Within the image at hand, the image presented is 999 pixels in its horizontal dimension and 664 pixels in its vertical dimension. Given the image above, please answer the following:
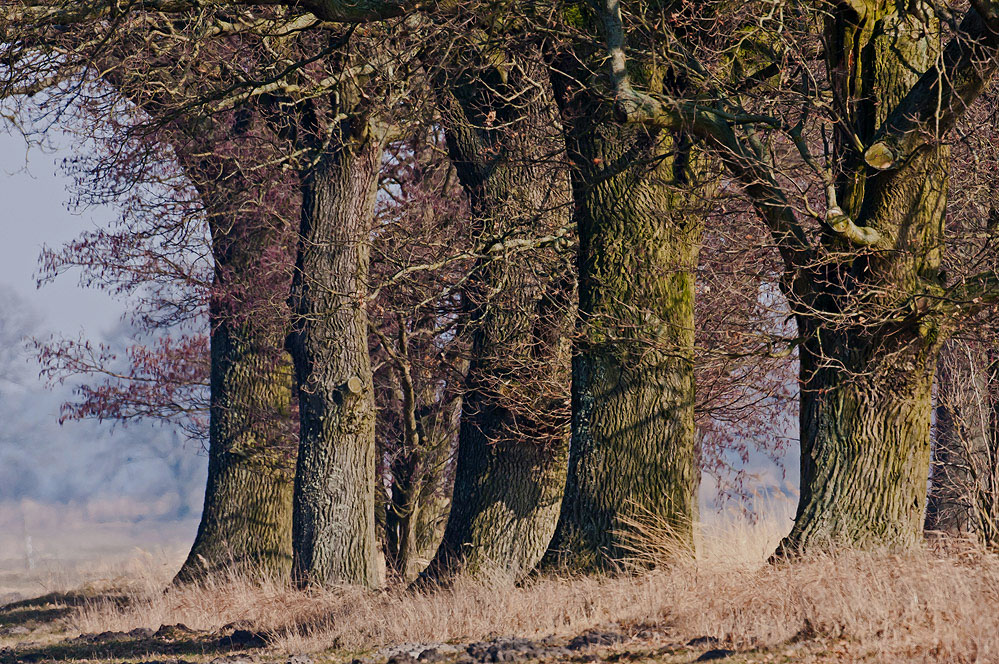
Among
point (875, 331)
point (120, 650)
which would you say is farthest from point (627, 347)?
point (120, 650)

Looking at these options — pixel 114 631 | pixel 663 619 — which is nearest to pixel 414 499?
pixel 114 631

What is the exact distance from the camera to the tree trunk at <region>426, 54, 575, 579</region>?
11883mm

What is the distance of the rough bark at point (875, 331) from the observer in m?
8.77

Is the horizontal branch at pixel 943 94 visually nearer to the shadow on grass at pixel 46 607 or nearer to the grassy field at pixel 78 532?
the shadow on grass at pixel 46 607

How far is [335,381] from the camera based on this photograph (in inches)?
545

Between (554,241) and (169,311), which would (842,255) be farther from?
(169,311)

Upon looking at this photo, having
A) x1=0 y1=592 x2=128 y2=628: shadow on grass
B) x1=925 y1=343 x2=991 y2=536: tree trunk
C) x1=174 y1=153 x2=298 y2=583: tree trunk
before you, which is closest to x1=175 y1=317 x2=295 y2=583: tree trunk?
x1=174 y1=153 x2=298 y2=583: tree trunk

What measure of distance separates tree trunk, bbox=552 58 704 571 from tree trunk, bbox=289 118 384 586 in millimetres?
3996

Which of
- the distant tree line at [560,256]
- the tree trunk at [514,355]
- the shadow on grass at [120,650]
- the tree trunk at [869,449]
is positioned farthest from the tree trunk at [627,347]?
the shadow on grass at [120,650]

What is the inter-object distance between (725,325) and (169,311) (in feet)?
37.3

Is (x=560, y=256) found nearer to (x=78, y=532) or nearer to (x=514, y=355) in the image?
(x=514, y=355)

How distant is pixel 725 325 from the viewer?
11.9 metres

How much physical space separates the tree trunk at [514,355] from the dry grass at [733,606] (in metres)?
1.13

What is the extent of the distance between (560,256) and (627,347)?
7.76 ft
